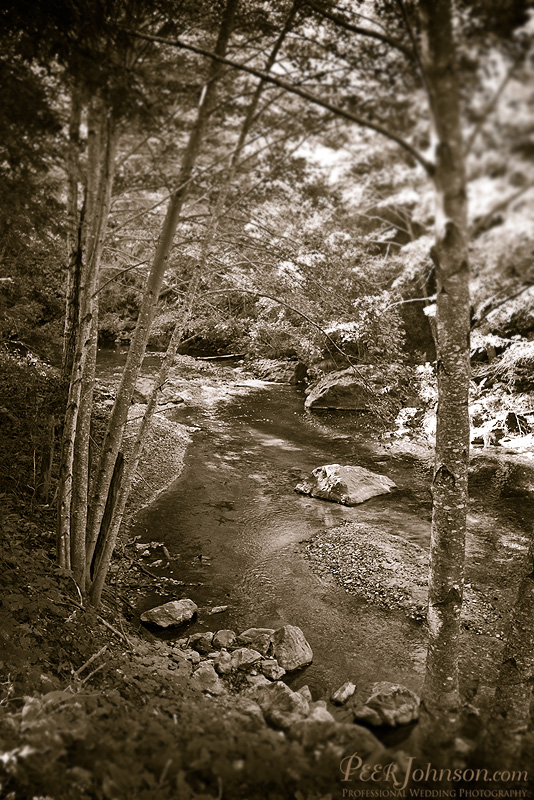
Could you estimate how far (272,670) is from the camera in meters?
5.05

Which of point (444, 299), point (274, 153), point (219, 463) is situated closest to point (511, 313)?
point (444, 299)

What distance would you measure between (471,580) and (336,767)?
19.3ft

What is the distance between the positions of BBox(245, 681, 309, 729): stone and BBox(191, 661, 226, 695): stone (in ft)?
0.99

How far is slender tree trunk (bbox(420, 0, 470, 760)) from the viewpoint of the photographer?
7.11 feet

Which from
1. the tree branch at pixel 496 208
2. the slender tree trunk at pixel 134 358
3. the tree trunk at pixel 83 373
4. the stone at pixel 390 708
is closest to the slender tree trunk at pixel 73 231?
the tree trunk at pixel 83 373

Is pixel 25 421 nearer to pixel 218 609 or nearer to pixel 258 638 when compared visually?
pixel 218 609

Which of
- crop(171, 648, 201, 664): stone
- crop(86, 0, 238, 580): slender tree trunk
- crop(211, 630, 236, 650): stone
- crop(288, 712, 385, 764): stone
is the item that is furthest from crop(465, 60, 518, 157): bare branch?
crop(211, 630, 236, 650): stone

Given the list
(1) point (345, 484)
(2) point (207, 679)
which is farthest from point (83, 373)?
(1) point (345, 484)

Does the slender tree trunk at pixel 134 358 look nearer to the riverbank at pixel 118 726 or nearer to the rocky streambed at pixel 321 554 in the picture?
the rocky streambed at pixel 321 554

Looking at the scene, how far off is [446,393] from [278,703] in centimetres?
322

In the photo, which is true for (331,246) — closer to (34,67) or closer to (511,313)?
(511,313)

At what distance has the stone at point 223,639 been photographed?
5.43 m

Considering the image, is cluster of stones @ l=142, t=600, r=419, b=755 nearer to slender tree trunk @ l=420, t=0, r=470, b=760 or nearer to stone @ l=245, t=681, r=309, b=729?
stone @ l=245, t=681, r=309, b=729

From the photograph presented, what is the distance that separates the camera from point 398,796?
197 cm
